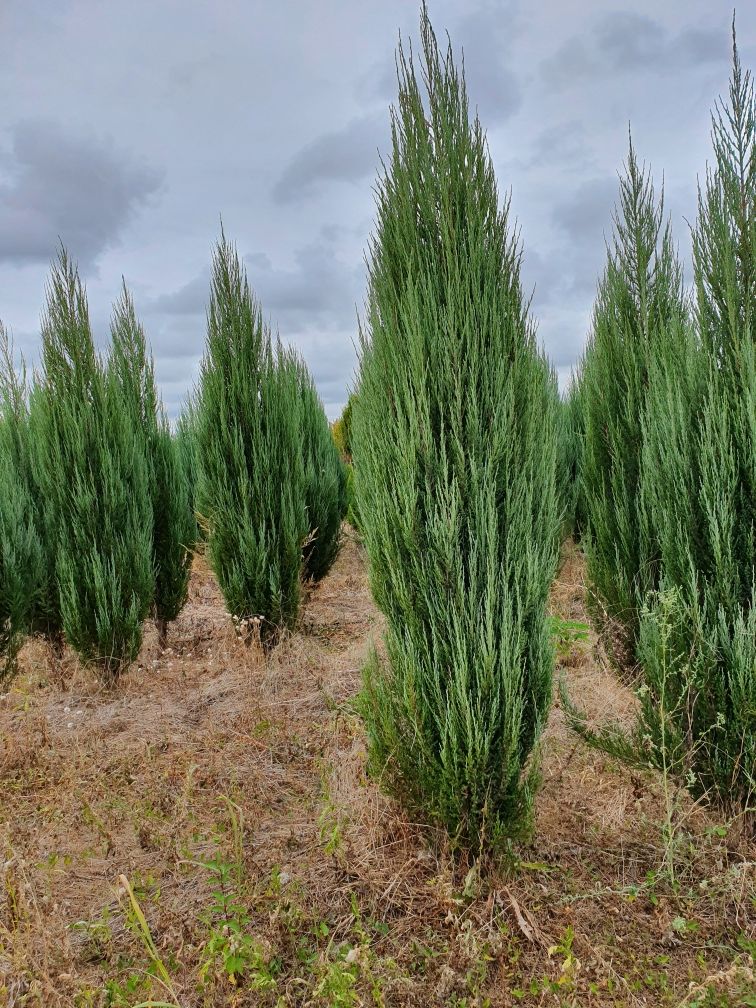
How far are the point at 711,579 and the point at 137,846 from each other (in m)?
3.24

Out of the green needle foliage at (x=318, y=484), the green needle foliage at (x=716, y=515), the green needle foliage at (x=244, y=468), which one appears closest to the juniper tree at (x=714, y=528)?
the green needle foliage at (x=716, y=515)

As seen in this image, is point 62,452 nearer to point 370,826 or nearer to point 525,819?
point 370,826

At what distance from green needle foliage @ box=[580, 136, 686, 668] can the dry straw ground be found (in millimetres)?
1070

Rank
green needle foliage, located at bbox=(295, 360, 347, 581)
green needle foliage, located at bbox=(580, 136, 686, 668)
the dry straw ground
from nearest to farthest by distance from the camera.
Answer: the dry straw ground → green needle foliage, located at bbox=(580, 136, 686, 668) → green needle foliage, located at bbox=(295, 360, 347, 581)

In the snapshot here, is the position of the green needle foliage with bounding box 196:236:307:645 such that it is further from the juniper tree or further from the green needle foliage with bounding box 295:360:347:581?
the juniper tree

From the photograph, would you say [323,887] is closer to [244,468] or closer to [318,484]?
[244,468]

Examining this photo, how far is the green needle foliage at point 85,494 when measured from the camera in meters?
5.36

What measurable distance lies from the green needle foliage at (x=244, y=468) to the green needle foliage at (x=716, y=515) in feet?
11.8

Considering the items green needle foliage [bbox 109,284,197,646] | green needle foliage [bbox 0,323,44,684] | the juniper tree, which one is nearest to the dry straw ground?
the juniper tree

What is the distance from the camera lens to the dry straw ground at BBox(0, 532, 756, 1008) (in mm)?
2283

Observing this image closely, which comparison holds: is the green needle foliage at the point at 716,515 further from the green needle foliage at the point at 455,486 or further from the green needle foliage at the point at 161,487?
the green needle foliage at the point at 161,487

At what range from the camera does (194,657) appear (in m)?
6.36

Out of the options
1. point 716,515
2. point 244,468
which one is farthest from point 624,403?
point 244,468

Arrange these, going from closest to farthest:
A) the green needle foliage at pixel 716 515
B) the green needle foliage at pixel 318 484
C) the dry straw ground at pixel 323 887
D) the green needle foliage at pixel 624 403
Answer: the dry straw ground at pixel 323 887, the green needle foliage at pixel 716 515, the green needle foliage at pixel 624 403, the green needle foliage at pixel 318 484
